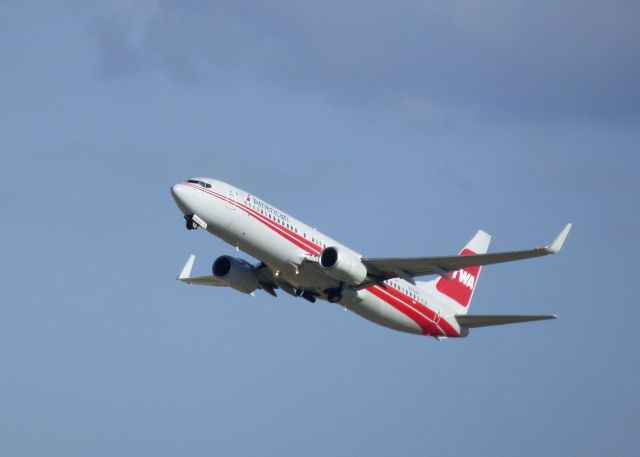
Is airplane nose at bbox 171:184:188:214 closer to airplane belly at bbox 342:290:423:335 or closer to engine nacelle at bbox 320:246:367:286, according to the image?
engine nacelle at bbox 320:246:367:286

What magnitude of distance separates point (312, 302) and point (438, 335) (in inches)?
331

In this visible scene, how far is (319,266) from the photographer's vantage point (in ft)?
214

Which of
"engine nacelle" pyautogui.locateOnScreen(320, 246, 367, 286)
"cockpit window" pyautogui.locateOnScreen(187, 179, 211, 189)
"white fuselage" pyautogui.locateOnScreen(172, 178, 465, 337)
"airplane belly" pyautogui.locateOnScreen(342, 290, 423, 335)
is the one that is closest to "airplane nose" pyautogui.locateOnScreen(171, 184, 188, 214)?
"white fuselage" pyautogui.locateOnScreen(172, 178, 465, 337)

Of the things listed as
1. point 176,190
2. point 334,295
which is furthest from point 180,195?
point 334,295

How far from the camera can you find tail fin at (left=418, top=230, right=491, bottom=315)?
250 feet

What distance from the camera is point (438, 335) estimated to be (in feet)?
240

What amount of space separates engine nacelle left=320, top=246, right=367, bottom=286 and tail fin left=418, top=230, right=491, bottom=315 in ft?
33.3

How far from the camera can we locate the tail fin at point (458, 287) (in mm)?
76125

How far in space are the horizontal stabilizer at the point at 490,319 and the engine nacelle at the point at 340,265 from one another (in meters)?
9.15

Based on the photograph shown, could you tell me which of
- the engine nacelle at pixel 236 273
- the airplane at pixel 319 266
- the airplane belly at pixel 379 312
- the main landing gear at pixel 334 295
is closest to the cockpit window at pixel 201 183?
the airplane at pixel 319 266

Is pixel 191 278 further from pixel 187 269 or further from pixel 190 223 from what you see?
pixel 190 223

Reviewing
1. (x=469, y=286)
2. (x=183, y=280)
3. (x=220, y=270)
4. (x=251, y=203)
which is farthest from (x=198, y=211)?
(x=469, y=286)

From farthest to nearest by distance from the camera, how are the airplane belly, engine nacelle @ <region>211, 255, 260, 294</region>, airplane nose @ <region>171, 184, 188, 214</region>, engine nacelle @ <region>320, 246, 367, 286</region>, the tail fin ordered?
the tail fin
engine nacelle @ <region>211, 255, 260, 294</region>
the airplane belly
engine nacelle @ <region>320, 246, 367, 286</region>
airplane nose @ <region>171, 184, 188, 214</region>

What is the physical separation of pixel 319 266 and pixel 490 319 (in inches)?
454
